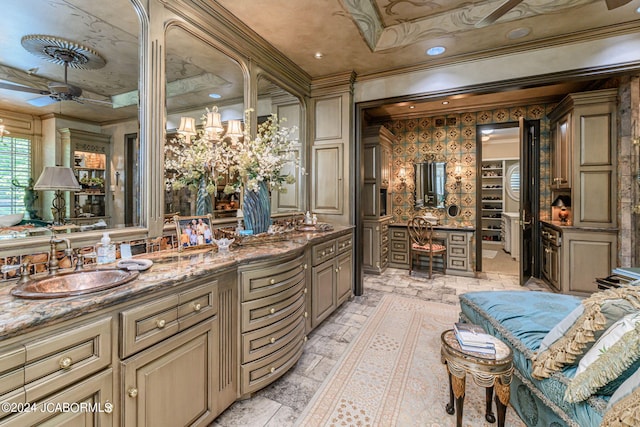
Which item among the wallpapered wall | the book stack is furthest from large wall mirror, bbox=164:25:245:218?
the wallpapered wall

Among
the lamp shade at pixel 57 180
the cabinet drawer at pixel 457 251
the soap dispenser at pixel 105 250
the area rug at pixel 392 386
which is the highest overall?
the lamp shade at pixel 57 180

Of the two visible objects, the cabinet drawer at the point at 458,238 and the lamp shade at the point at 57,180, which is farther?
the cabinet drawer at the point at 458,238

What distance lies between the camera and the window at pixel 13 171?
1382mm

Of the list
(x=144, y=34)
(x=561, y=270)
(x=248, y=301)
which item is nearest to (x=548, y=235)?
(x=561, y=270)

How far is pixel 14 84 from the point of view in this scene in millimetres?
1387

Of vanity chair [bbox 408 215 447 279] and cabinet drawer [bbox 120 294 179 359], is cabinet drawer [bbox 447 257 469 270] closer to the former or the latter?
vanity chair [bbox 408 215 447 279]

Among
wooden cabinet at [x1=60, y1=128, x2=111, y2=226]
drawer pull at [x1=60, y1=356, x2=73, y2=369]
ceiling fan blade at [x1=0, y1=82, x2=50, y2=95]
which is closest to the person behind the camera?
drawer pull at [x1=60, y1=356, x2=73, y2=369]

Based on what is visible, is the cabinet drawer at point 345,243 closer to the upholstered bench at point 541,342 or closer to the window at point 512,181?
the upholstered bench at point 541,342

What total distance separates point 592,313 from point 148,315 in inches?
77.8

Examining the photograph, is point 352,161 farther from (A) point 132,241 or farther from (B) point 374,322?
(A) point 132,241

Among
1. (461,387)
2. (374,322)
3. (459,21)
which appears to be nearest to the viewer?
(461,387)

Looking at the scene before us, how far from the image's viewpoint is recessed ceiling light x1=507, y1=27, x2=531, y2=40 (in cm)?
Result: 281

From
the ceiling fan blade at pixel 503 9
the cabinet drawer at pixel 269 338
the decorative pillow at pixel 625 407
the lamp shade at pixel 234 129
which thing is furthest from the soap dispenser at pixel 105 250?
the ceiling fan blade at pixel 503 9

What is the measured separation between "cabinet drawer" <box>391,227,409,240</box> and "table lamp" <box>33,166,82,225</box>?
4987 millimetres
